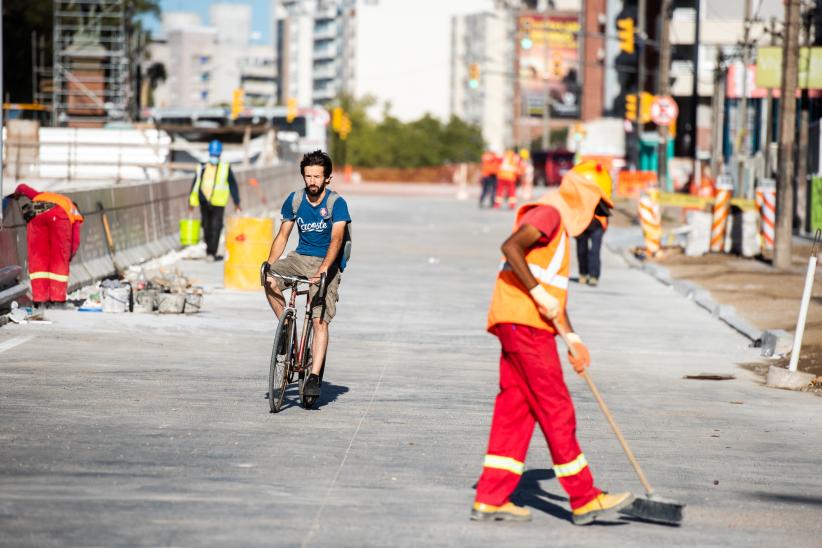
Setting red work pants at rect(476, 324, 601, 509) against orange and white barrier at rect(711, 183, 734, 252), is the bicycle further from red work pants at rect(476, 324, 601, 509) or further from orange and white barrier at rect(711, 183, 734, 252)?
orange and white barrier at rect(711, 183, 734, 252)

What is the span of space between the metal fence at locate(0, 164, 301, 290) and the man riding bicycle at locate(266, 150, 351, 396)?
543cm

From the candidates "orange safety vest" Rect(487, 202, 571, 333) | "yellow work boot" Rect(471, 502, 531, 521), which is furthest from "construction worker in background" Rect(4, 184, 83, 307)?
"yellow work boot" Rect(471, 502, 531, 521)

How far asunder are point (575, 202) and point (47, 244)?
1018cm

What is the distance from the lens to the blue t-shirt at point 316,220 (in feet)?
35.6

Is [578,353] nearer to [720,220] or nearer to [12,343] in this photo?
[12,343]

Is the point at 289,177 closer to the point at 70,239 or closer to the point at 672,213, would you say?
the point at 672,213

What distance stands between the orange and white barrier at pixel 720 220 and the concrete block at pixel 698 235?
0.88ft

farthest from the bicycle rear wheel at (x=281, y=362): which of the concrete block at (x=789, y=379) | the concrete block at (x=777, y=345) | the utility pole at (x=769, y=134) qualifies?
the utility pole at (x=769, y=134)

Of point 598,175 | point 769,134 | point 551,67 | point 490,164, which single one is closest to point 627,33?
point 490,164

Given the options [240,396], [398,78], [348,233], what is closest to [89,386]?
[240,396]

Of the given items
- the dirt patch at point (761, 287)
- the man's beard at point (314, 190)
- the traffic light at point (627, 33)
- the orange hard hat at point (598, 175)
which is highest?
the traffic light at point (627, 33)

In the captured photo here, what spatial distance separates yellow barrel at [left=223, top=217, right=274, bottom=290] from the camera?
20.7 meters

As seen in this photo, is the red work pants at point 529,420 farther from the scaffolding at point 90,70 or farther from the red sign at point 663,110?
the scaffolding at point 90,70

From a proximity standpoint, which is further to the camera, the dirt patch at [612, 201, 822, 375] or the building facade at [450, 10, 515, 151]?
the building facade at [450, 10, 515, 151]
